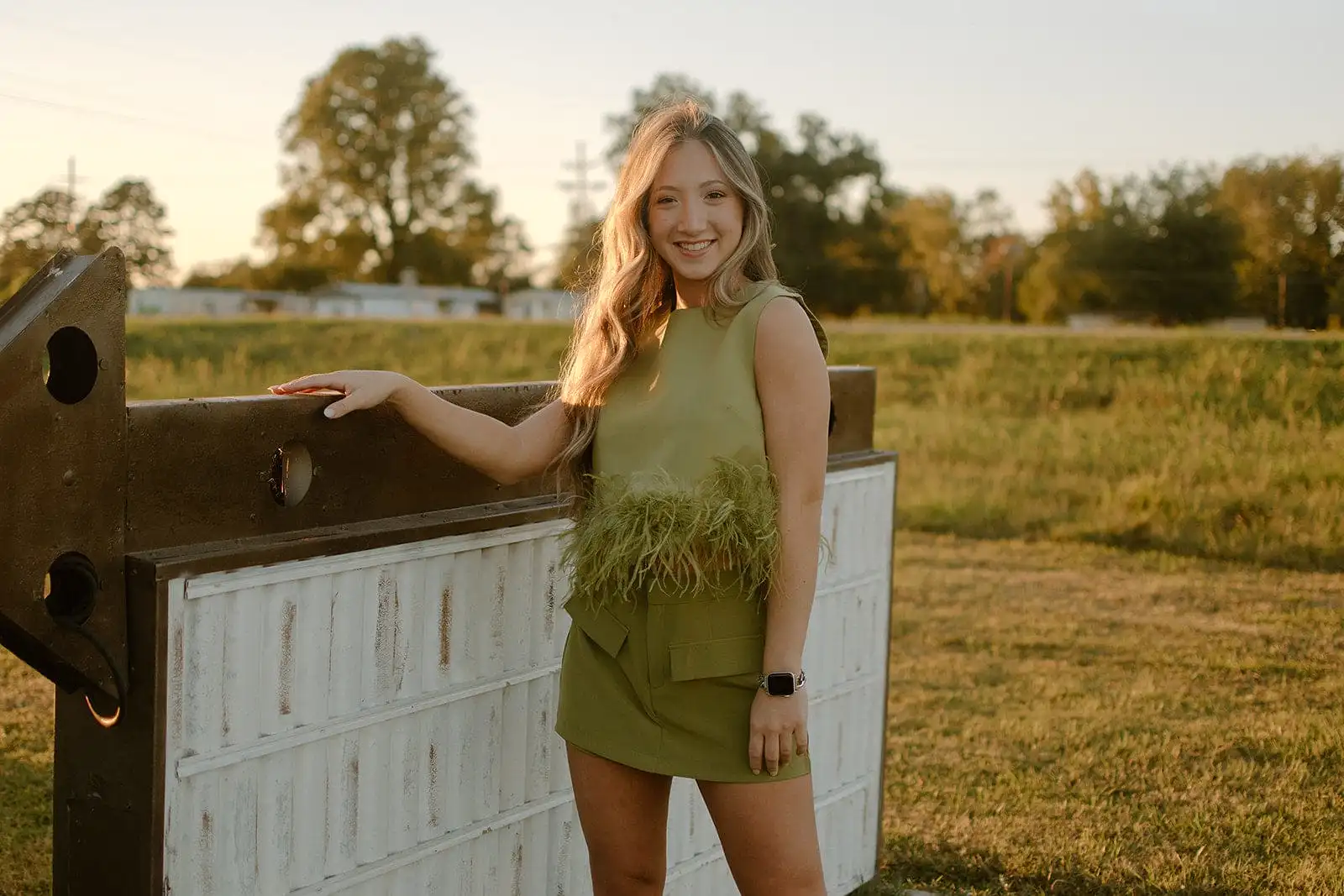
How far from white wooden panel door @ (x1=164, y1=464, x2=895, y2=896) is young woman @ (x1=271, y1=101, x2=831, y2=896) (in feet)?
0.93

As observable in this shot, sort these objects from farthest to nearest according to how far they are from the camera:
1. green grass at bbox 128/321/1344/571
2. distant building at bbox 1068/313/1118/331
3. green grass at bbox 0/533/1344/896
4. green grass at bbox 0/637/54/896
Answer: distant building at bbox 1068/313/1118/331, green grass at bbox 128/321/1344/571, green grass at bbox 0/533/1344/896, green grass at bbox 0/637/54/896

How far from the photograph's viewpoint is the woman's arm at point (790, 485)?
89.6 inches

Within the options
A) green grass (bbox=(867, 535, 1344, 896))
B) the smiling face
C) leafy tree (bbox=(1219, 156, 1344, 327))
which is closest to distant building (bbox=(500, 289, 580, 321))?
leafy tree (bbox=(1219, 156, 1344, 327))

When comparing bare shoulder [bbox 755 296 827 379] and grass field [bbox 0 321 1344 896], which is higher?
bare shoulder [bbox 755 296 827 379]

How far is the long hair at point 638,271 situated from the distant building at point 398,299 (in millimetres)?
41225

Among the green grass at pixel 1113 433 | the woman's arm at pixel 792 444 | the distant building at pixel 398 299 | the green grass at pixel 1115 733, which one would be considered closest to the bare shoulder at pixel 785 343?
the woman's arm at pixel 792 444

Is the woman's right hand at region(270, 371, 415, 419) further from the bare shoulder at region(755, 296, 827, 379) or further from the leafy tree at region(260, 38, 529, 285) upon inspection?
the leafy tree at region(260, 38, 529, 285)

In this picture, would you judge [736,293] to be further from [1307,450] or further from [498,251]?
[498,251]

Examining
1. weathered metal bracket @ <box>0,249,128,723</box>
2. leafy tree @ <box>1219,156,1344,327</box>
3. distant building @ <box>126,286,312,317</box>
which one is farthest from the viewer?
distant building @ <box>126,286,312,317</box>

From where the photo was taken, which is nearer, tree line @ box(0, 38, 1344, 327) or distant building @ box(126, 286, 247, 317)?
tree line @ box(0, 38, 1344, 327)

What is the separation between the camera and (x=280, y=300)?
42219mm

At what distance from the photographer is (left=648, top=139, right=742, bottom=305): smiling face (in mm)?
2396

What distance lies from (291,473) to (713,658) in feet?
2.47

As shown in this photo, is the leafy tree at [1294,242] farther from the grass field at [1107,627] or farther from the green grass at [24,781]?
the green grass at [24,781]
